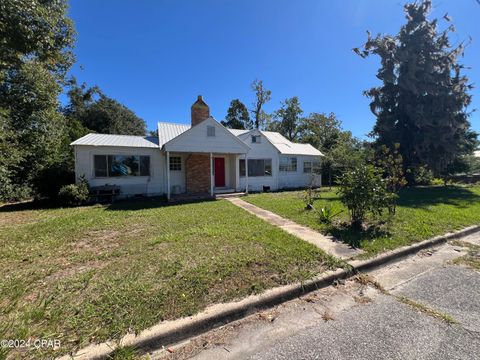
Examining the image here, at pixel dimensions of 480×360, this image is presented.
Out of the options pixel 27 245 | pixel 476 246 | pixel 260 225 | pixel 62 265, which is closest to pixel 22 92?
pixel 27 245

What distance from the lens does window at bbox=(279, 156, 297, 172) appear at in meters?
17.3

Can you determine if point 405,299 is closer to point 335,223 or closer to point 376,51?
point 335,223

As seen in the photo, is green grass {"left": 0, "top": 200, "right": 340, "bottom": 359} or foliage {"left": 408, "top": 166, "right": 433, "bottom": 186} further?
foliage {"left": 408, "top": 166, "right": 433, "bottom": 186}

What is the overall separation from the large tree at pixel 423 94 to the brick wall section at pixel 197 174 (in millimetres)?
14176

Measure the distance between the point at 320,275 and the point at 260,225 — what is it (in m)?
3.02

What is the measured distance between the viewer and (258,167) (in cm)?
1623

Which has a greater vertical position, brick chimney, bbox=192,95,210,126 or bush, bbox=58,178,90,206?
brick chimney, bbox=192,95,210,126

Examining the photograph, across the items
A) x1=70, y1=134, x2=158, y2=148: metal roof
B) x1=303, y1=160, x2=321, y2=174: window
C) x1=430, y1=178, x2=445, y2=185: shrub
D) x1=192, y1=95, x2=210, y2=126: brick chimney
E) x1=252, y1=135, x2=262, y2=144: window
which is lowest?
x1=430, y1=178, x2=445, y2=185: shrub

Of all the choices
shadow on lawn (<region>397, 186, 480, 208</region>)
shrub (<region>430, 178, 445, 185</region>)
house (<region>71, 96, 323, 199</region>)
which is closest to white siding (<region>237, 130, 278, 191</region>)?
house (<region>71, 96, 323, 199</region>)

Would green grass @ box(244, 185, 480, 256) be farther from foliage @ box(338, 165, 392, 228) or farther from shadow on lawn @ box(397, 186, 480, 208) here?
shadow on lawn @ box(397, 186, 480, 208)

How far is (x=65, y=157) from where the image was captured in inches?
515

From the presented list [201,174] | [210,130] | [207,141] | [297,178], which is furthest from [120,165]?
[297,178]

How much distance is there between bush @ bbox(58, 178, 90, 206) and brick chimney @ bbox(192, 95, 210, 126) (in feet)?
23.5

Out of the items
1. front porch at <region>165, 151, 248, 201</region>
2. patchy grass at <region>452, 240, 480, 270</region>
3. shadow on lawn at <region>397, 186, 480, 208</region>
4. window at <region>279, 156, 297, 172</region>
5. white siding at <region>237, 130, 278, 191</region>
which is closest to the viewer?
patchy grass at <region>452, 240, 480, 270</region>
